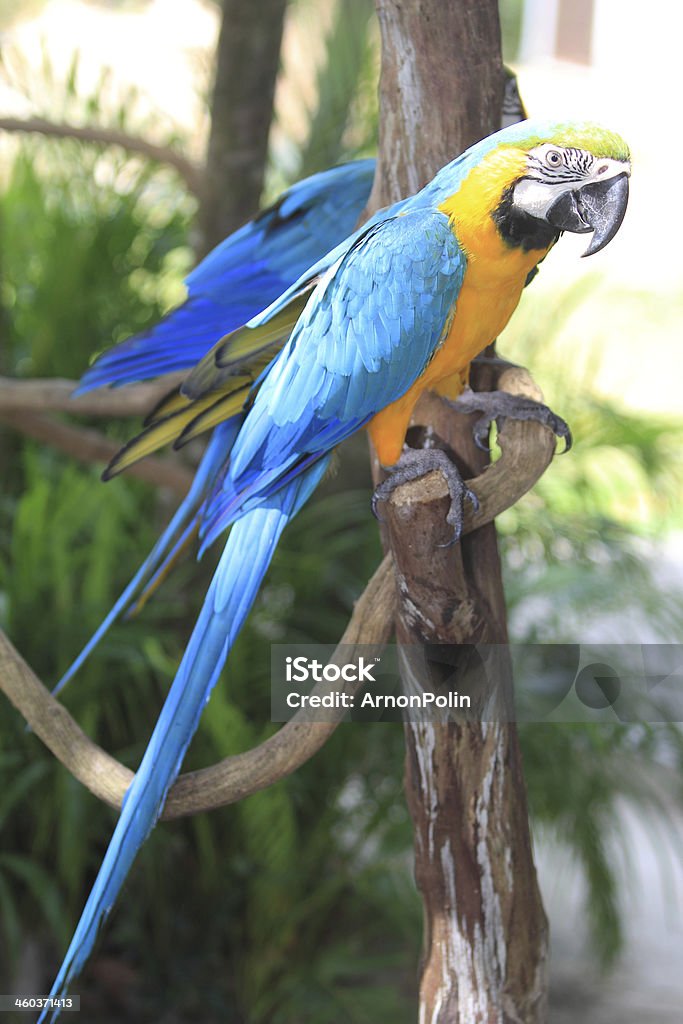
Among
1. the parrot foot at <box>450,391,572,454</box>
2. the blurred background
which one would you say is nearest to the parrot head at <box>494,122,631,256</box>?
the parrot foot at <box>450,391,572,454</box>

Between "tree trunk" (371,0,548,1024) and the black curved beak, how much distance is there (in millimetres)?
223

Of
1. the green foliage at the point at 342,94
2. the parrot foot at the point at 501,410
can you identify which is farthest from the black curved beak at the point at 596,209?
the green foliage at the point at 342,94

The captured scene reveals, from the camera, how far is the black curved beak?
67cm

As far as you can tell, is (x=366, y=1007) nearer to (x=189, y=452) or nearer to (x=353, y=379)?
(x=189, y=452)

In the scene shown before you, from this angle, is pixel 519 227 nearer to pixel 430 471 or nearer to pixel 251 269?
pixel 430 471

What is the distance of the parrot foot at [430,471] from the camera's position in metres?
0.76

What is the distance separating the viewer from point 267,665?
1.60m

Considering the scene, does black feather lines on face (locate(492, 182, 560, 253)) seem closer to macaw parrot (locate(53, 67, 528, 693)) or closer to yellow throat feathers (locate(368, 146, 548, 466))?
yellow throat feathers (locate(368, 146, 548, 466))

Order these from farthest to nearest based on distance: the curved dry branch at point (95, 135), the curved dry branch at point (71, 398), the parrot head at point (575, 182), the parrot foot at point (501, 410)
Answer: the curved dry branch at point (95, 135) → the curved dry branch at point (71, 398) → the parrot foot at point (501, 410) → the parrot head at point (575, 182)

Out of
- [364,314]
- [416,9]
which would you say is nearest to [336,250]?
[364,314]

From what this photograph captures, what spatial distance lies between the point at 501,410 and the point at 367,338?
0.19m

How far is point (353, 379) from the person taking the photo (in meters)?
0.73

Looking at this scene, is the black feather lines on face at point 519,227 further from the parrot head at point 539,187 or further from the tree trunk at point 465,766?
the tree trunk at point 465,766

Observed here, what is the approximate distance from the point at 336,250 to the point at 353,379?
119mm
